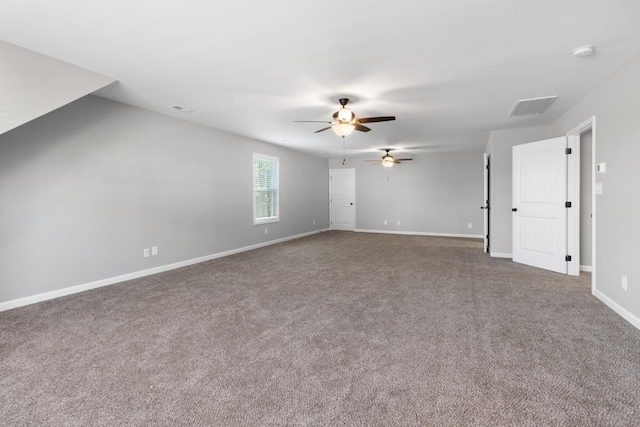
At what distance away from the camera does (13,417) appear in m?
1.56

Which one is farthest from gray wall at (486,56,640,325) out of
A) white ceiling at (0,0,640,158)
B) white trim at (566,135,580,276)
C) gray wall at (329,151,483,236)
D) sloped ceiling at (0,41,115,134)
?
sloped ceiling at (0,41,115,134)

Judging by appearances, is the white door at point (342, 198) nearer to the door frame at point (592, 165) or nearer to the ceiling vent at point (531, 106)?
the ceiling vent at point (531, 106)

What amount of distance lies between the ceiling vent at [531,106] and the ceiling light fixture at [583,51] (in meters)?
1.31

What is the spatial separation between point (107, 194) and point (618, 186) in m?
5.89

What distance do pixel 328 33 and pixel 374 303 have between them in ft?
8.71

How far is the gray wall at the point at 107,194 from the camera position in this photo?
127 inches

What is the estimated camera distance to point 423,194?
30.2 ft

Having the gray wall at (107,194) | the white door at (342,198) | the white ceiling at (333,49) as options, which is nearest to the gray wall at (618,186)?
the white ceiling at (333,49)

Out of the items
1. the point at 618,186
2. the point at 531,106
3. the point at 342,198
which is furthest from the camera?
the point at 342,198

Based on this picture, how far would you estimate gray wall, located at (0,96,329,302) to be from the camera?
10.6 feet

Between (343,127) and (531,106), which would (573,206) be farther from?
(343,127)

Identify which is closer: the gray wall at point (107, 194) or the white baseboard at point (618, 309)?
the white baseboard at point (618, 309)

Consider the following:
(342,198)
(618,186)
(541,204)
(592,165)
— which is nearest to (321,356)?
(618,186)

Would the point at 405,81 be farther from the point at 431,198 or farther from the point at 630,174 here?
the point at 431,198
